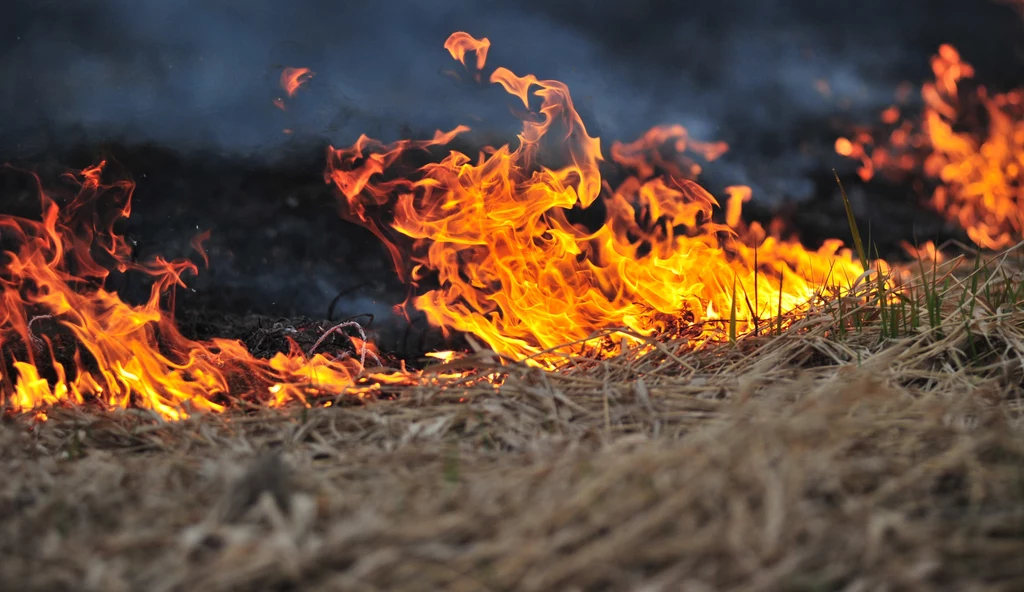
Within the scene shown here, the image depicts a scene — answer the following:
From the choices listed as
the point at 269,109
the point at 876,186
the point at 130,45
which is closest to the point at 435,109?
the point at 269,109

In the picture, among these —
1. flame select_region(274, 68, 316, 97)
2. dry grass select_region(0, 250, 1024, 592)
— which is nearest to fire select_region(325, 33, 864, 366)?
flame select_region(274, 68, 316, 97)

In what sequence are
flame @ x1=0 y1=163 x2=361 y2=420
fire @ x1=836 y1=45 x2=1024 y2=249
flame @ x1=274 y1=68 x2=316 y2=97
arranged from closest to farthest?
1. flame @ x1=0 y1=163 x2=361 y2=420
2. flame @ x1=274 y1=68 x2=316 y2=97
3. fire @ x1=836 y1=45 x2=1024 y2=249

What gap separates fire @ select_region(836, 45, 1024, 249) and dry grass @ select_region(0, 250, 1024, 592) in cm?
346

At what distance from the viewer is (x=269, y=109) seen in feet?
12.5

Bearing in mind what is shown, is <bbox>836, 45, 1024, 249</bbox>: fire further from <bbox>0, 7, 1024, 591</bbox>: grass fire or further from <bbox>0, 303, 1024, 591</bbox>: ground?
<bbox>0, 303, 1024, 591</bbox>: ground

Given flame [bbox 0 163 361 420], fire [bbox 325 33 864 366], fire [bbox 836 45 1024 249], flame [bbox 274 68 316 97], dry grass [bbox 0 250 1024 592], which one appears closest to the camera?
dry grass [bbox 0 250 1024 592]

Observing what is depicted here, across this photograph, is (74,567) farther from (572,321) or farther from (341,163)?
(341,163)

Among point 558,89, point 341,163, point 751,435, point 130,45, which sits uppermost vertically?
point 130,45

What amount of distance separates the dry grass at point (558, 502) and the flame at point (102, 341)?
0.55 m

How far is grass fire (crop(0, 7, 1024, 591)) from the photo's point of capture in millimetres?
1111

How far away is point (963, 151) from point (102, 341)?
4.97 meters

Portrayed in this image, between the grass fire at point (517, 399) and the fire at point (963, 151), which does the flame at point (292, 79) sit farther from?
the fire at point (963, 151)

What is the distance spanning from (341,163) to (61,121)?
128 centimetres

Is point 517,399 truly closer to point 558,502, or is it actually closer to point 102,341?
point 558,502
